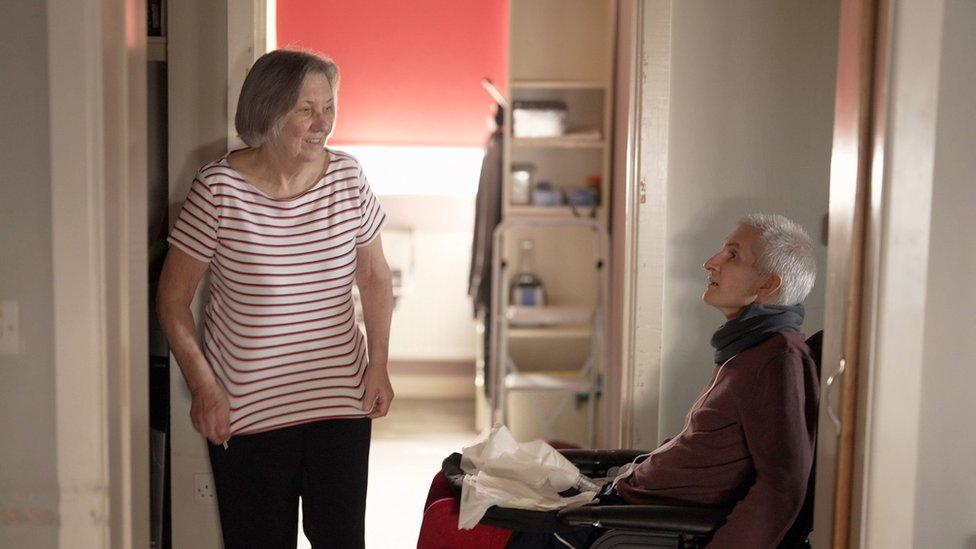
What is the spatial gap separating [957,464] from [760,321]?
0.65m

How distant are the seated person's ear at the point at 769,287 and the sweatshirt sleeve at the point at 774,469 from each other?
23cm

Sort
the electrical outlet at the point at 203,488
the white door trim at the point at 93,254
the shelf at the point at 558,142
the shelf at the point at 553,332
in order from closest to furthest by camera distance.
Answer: the white door trim at the point at 93,254 → the electrical outlet at the point at 203,488 → the shelf at the point at 558,142 → the shelf at the point at 553,332

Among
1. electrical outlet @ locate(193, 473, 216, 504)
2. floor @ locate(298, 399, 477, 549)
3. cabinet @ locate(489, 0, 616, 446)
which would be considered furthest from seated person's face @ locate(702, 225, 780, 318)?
cabinet @ locate(489, 0, 616, 446)

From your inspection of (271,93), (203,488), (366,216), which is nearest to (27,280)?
(271,93)

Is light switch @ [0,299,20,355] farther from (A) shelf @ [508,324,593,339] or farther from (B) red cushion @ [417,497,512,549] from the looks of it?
(A) shelf @ [508,324,593,339]

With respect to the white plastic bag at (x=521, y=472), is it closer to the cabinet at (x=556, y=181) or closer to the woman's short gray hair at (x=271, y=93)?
the woman's short gray hair at (x=271, y=93)

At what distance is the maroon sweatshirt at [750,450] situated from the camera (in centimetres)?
205

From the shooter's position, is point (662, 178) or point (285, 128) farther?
point (662, 178)

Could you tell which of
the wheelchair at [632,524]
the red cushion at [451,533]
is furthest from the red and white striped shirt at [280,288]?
the wheelchair at [632,524]

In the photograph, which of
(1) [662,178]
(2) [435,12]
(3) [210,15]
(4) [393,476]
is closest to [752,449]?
(1) [662,178]

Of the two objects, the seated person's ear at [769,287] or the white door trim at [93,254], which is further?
the seated person's ear at [769,287]

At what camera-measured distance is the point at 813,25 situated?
3.00 metres

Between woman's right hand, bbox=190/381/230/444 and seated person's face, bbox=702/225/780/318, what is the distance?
1043 mm

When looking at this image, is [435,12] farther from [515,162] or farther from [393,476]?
[393,476]
